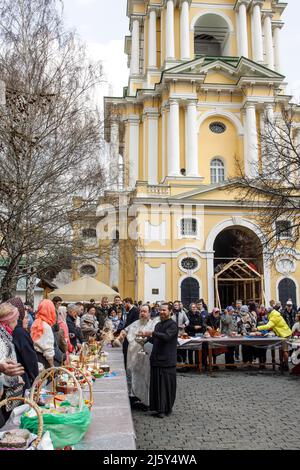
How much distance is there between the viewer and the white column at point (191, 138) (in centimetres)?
3666

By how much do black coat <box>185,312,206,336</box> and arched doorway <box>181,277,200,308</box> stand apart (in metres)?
13.1

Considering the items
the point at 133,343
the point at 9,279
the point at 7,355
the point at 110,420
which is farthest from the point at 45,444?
the point at 9,279

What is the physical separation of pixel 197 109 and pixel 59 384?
115 feet

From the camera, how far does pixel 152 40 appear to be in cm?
4319

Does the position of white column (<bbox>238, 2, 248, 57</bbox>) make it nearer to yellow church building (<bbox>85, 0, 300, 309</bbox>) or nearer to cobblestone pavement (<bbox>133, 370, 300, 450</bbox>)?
yellow church building (<bbox>85, 0, 300, 309</bbox>)

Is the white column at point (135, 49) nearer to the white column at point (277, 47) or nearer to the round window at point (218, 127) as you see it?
the round window at point (218, 127)

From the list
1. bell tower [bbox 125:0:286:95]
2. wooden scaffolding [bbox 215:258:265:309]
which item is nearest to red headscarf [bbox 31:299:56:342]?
wooden scaffolding [bbox 215:258:265:309]

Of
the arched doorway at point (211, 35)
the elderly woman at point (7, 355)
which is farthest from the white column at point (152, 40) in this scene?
the elderly woman at point (7, 355)

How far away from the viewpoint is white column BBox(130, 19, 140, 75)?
44688 millimetres

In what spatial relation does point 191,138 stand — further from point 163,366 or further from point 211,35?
point 163,366

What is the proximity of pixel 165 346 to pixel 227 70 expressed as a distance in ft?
117
